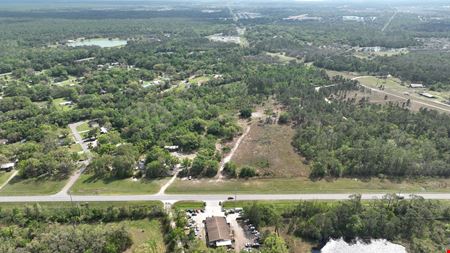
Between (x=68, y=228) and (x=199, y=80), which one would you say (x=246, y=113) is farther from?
(x=68, y=228)

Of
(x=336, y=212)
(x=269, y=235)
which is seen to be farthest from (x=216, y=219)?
(x=336, y=212)

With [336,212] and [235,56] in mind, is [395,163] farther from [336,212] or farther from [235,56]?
[235,56]

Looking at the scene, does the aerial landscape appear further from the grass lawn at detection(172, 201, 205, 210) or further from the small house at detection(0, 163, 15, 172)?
the small house at detection(0, 163, 15, 172)

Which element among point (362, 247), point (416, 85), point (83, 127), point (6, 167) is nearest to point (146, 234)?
point (362, 247)

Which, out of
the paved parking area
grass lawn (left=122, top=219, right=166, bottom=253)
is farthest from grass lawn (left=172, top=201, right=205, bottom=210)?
grass lawn (left=122, top=219, right=166, bottom=253)

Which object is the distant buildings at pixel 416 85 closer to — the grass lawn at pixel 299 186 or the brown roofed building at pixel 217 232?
the grass lawn at pixel 299 186

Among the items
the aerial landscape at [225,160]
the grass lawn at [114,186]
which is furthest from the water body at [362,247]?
the grass lawn at [114,186]

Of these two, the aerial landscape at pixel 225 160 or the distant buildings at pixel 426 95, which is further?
the distant buildings at pixel 426 95
